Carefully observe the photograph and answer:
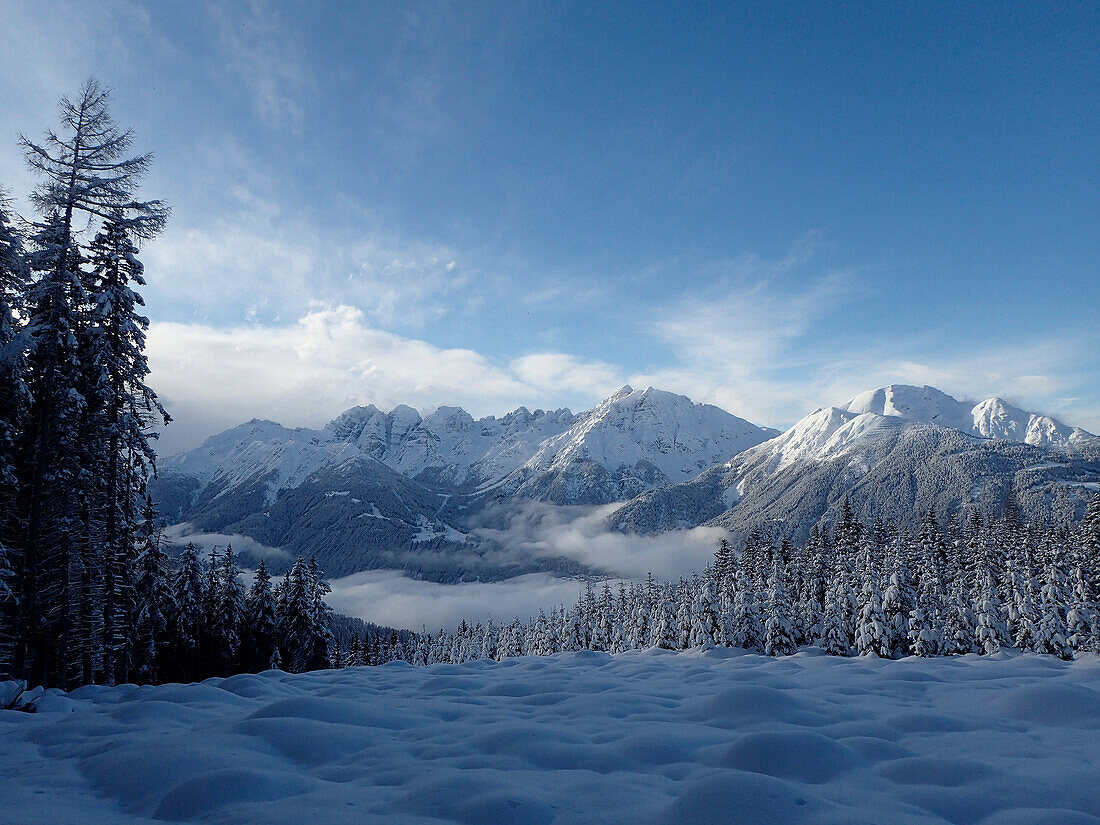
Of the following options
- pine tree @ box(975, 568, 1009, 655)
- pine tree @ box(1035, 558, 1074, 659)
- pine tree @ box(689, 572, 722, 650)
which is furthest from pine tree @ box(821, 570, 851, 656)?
pine tree @ box(1035, 558, 1074, 659)

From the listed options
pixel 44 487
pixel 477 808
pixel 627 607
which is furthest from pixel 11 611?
pixel 627 607

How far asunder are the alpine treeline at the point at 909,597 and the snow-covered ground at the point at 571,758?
29.5 metres

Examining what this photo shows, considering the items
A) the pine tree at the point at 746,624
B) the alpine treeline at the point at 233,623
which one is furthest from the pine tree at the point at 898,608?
the alpine treeline at the point at 233,623

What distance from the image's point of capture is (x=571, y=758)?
6488 mm

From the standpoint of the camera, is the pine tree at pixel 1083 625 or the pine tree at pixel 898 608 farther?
the pine tree at pixel 898 608

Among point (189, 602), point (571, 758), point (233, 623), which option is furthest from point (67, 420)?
point (233, 623)

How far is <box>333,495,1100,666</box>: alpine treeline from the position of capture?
115ft

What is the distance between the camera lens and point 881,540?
2110 inches

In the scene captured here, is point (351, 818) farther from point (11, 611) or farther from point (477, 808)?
point (11, 611)

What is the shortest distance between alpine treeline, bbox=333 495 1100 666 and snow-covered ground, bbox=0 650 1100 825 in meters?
29.5

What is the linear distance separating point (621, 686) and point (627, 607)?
59.4 metres

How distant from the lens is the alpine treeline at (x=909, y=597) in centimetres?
3494

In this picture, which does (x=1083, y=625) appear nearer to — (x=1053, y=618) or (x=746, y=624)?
(x=1053, y=618)

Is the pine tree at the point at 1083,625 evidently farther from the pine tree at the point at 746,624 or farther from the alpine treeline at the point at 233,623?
the alpine treeline at the point at 233,623
